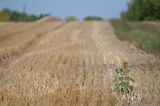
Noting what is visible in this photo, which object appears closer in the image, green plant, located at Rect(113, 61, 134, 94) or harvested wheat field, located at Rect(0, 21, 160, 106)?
harvested wheat field, located at Rect(0, 21, 160, 106)

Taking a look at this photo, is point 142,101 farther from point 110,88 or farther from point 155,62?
point 155,62

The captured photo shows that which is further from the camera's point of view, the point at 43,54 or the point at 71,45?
the point at 71,45

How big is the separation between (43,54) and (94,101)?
9.48 metres

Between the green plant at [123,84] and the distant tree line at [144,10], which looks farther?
the distant tree line at [144,10]

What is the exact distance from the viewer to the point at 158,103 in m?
10.2

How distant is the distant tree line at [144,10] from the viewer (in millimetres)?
67812

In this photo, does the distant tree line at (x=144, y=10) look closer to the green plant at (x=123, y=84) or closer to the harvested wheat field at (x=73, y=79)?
the harvested wheat field at (x=73, y=79)

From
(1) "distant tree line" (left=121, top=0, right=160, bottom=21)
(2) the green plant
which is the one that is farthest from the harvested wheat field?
(1) "distant tree line" (left=121, top=0, right=160, bottom=21)

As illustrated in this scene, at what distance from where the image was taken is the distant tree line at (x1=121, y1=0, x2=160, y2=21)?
67812 mm

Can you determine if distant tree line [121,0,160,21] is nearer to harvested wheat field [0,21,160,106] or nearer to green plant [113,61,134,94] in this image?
harvested wheat field [0,21,160,106]

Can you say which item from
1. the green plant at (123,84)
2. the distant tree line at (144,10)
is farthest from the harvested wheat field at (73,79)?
the distant tree line at (144,10)

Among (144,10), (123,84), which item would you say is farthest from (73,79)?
(144,10)

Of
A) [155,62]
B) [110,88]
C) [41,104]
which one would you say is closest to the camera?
[41,104]

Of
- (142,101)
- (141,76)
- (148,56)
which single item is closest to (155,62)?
(148,56)
